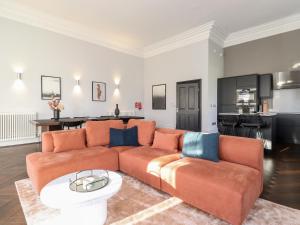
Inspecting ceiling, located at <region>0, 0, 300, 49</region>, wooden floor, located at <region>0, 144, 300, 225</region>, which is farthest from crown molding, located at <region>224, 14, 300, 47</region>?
wooden floor, located at <region>0, 144, 300, 225</region>

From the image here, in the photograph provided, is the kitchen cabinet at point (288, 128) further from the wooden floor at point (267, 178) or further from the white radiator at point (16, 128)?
the white radiator at point (16, 128)

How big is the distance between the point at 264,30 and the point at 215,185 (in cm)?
579

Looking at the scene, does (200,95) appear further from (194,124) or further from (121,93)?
(121,93)

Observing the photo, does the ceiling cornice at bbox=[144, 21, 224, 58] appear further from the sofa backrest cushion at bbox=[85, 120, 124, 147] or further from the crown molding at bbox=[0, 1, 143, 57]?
the sofa backrest cushion at bbox=[85, 120, 124, 147]

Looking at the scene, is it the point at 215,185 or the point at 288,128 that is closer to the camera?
the point at 215,185

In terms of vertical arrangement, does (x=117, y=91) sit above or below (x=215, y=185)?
above

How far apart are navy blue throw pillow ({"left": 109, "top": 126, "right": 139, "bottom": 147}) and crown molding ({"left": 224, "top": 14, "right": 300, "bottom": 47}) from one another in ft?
16.8

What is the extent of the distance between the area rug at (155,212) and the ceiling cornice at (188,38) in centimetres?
494

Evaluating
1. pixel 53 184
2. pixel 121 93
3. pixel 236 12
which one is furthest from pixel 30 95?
pixel 236 12

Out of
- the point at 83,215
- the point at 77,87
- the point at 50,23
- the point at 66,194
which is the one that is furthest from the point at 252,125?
the point at 50,23

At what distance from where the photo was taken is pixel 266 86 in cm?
538

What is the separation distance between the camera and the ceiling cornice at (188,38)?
5.59 metres

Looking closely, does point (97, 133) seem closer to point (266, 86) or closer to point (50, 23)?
point (50, 23)

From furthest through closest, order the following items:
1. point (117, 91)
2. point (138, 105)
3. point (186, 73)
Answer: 1. point (138, 105)
2. point (117, 91)
3. point (186, 73)
